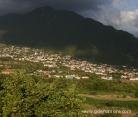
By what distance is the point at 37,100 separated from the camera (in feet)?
145

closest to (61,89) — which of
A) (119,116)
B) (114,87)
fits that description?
(119,116)

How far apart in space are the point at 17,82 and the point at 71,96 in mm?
5516

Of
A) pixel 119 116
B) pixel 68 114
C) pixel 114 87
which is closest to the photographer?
pixel 68 114

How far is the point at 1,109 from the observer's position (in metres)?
45.2

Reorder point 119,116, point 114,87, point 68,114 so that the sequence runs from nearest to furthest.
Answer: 1. point 68,114
2. point 119,116
3. point 114,87

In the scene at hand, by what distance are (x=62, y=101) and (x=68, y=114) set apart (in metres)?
1.31

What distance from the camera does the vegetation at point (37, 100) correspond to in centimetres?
4378

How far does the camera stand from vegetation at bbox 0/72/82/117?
4378cm

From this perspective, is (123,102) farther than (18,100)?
Yes

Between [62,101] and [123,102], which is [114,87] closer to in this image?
[123,102]

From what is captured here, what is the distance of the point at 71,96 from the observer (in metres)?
44.5

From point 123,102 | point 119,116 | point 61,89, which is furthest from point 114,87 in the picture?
point 61,89

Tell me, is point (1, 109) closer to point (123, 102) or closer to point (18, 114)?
point (18, 114)

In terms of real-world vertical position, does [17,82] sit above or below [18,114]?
above
